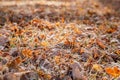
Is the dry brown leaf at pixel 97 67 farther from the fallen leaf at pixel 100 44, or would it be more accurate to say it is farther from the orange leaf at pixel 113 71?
the fallen leaf at pixel 100 44

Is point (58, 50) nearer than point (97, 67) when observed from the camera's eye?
No

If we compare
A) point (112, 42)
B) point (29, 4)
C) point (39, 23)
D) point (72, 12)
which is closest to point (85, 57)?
point (112, 42)

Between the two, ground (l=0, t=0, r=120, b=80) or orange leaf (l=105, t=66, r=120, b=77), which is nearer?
ground (l=0, t=0, r=120, b=80)

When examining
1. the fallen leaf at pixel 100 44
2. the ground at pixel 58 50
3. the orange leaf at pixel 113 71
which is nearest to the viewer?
the ground at pixel 58 50

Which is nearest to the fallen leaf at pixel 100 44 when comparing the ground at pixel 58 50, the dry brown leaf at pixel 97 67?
the ground at pixel 58 50

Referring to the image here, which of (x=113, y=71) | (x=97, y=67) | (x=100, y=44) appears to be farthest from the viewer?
(x=100, y=44)

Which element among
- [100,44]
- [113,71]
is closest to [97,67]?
[113,71]

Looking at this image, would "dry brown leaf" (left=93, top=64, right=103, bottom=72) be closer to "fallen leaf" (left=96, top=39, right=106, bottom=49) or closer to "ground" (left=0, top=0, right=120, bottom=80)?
"ground" (left=0, top=0, right=120, bottom=80)

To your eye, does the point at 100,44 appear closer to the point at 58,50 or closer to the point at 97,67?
the point at 58,50

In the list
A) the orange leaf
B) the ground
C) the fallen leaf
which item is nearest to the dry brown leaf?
the ground

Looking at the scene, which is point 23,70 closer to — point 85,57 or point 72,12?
point 85,57
